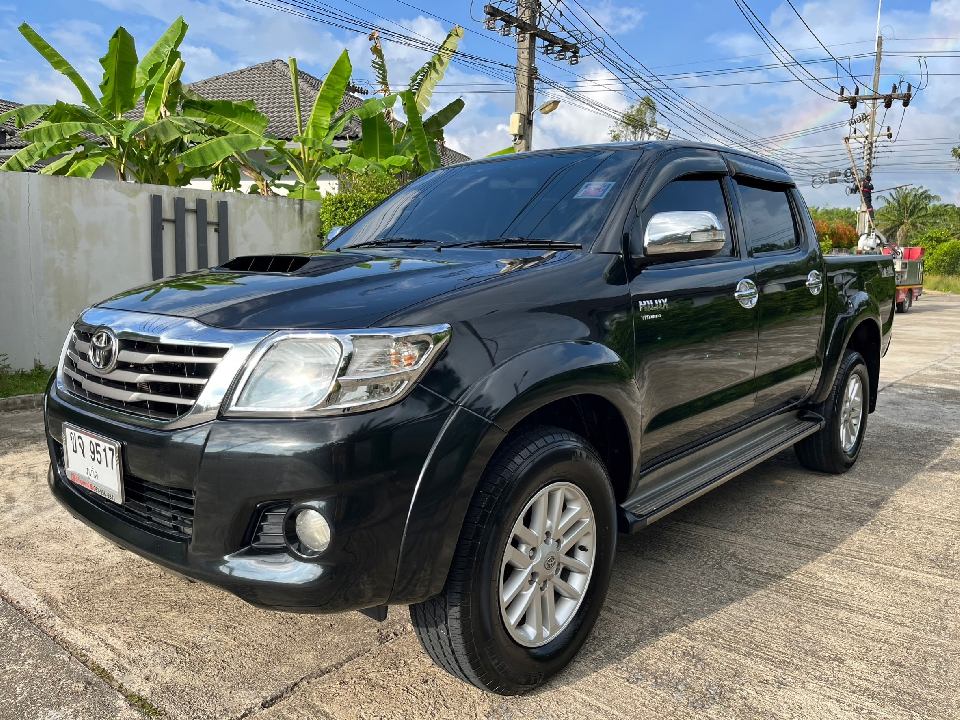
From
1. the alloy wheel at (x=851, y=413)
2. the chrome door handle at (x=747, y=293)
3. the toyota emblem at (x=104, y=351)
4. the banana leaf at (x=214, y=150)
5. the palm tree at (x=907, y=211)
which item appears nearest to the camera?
the toyota emblem at (x=104, y=351)

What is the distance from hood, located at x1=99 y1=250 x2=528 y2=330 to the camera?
82.9 inches

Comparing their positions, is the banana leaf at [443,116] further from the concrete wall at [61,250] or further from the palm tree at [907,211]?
the palm tree at [907,211]

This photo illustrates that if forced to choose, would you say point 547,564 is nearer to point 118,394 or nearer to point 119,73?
point 118,394

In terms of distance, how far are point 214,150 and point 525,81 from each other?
19.4ft

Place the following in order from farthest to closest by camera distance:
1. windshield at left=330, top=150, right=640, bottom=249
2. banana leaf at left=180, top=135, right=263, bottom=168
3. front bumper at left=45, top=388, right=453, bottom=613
Answer: banana leaf at left=180, top=135, right=263, bottom=168 → windshield at left=330, top=150, right=640, bottom=249 → front bumper at left=45, top=388, right=453, bottom=613

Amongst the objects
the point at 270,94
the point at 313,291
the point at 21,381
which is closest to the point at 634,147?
the point at 313,291

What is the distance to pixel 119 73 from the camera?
29.9ft

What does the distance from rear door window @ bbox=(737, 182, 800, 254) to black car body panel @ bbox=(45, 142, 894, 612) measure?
25 centimetres

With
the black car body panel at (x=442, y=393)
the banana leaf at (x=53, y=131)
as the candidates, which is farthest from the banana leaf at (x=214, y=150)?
the black car body panel at (x=442, y=393)

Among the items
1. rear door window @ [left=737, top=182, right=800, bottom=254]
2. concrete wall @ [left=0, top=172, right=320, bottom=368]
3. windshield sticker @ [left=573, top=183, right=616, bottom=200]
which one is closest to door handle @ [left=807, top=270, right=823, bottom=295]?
rear door window @ [left=737, top=182, right=800, bottom=254]

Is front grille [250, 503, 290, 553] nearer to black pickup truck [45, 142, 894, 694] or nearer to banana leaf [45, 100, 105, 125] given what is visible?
black pickup truck [45, 142, 894, 694]

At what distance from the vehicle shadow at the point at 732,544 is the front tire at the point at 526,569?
20 centimetres

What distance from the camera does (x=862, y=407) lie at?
16.6 ft

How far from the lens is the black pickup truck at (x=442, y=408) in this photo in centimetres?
198
